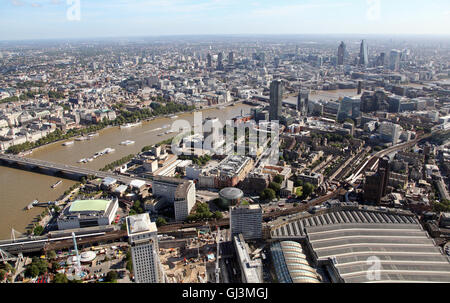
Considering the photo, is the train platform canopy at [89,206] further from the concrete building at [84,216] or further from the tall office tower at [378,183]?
the tall office tower at [378,183]

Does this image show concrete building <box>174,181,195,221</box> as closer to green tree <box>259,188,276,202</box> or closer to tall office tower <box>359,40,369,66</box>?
green tree <box>259,188,276,202</box>

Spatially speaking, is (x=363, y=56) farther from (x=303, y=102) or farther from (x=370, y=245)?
(x=370, y=245)

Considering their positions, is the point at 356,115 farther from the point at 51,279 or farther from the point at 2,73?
the point at 2,73

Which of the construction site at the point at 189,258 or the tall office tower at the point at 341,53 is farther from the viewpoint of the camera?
the tall office tower at the point at 341,53

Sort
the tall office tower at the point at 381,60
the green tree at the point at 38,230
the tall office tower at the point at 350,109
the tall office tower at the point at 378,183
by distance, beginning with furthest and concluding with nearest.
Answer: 1. the tall office tower at the point at 381,60
2. the tall office tower at the point at 350,109
3. the tall office tower at the point at 378,183
4. the green tree at the point at 38,230

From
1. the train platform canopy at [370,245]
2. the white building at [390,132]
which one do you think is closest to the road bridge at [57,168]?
the train platform canopy at [370,245]

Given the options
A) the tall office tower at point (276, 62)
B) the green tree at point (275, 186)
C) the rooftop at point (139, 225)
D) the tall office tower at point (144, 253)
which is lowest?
the green tree at point (275, 186)
